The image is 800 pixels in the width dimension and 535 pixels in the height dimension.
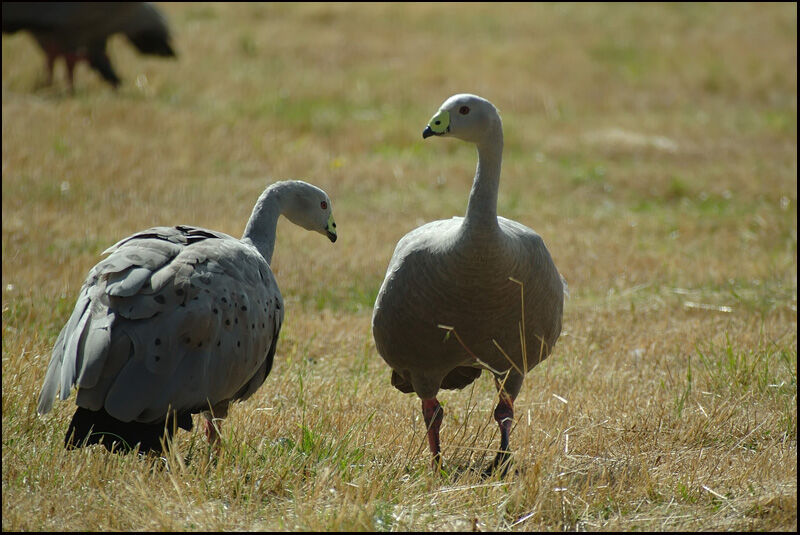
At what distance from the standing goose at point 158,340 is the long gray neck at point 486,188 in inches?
43.9

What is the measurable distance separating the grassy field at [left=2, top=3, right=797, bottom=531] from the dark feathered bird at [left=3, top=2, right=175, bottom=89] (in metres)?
0.42

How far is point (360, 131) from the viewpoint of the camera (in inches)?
512

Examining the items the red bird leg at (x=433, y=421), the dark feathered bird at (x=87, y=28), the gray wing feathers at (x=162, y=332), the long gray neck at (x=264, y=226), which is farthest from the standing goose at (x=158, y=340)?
the dark feathered bird at (x=87, y=28)

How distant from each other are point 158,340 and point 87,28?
437 inches

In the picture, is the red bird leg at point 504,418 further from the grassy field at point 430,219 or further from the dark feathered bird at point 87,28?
the dark feathered bird at point 87,28

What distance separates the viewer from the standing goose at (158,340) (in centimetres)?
405

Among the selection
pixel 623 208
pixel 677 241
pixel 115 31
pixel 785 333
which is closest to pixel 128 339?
pixel 785 333

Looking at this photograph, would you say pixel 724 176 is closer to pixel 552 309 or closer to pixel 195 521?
pixel 552 309

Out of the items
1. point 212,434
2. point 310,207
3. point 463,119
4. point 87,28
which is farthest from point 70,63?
point 463,119

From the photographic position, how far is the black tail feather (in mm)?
4133

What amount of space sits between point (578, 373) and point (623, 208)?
518 cm

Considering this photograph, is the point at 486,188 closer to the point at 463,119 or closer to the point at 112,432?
the point at 463,119

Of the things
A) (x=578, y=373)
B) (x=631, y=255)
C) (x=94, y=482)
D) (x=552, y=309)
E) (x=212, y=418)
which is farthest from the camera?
(x=631, y=255)

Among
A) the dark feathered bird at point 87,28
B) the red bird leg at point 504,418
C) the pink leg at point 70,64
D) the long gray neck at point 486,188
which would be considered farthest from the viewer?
the pink leg at point 70,64
